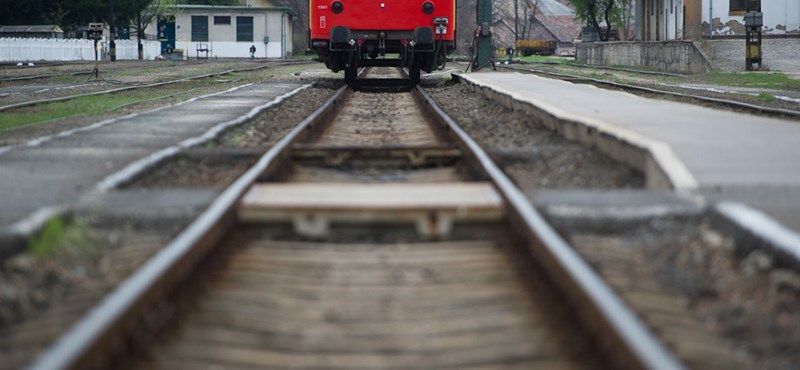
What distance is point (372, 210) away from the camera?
535cm

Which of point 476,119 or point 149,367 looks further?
point 476,119

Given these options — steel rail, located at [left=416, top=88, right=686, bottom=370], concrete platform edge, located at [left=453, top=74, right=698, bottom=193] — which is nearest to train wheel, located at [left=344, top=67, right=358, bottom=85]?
concrete platform edge, located at [left=453, top=74, right=698, bottom=193]

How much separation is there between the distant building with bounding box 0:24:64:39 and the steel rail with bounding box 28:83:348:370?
52.9 m

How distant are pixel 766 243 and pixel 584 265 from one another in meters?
0.89

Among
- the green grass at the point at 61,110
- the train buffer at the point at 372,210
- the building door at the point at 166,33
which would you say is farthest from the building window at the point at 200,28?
the train buffer at the point at 372,210

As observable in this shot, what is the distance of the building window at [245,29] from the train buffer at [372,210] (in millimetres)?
70432

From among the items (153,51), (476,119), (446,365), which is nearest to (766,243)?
(446,365)

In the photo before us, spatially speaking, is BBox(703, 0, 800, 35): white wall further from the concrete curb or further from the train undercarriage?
the concrete curb

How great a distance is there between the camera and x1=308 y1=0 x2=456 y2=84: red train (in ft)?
64.7

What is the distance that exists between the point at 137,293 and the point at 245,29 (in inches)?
2866

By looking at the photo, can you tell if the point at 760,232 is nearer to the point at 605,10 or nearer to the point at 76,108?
the point at 76,108

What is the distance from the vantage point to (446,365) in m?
3.35

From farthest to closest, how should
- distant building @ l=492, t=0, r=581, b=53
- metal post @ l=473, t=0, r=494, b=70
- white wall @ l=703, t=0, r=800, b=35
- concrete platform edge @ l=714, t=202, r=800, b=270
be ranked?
distant building @ l=492, t=0, r=581, b=53 < white wall @ l=703, t=0, r=800, b=35 < metal post @ l=473, t=0, r=494, b=70 < concrete platform edge @ l=714, t=202, r=800, b=270

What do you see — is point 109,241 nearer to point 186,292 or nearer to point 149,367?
point 186,292
